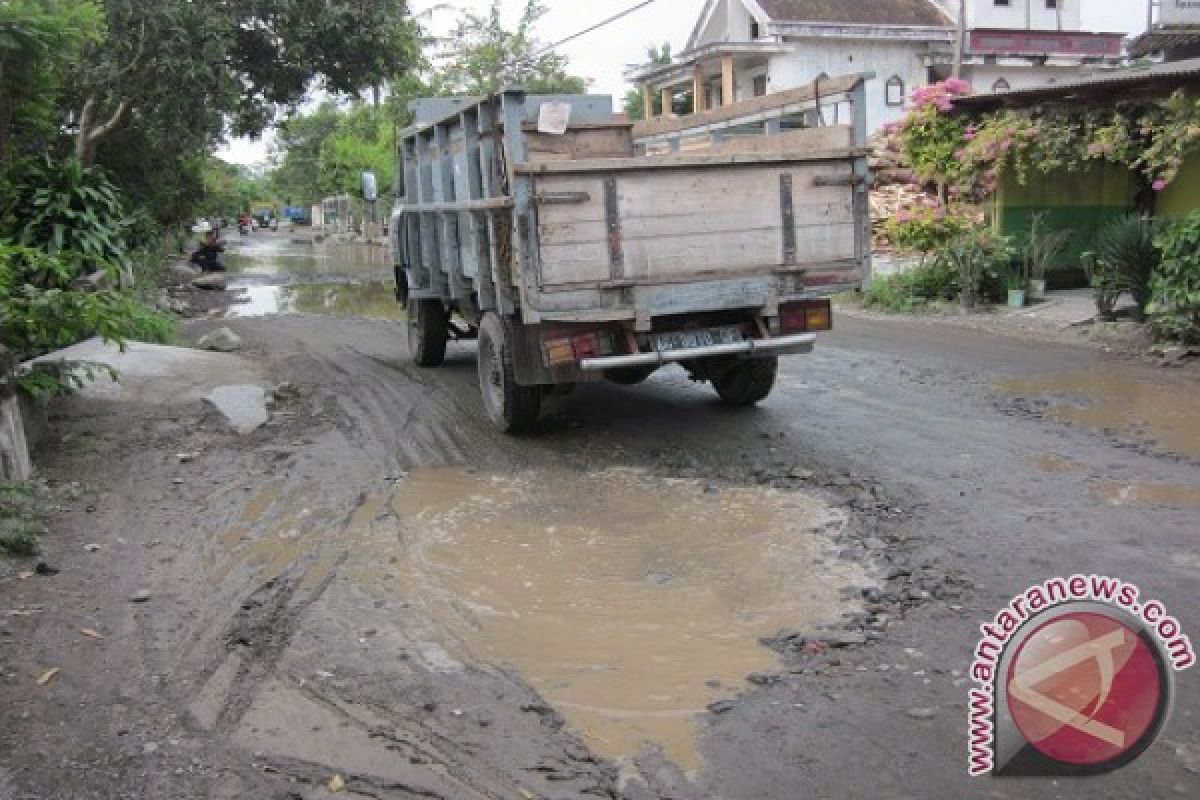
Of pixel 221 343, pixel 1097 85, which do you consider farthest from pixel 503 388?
pixel 1097 85

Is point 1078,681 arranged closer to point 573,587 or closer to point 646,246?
point 573,587

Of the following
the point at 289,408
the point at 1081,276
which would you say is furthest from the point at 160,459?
the point at 1081,276

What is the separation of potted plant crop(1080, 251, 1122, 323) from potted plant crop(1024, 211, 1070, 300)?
4.06 feet

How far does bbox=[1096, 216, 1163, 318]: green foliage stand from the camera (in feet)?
37.0

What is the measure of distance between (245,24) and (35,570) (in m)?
12.6

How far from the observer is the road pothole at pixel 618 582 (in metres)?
3.77

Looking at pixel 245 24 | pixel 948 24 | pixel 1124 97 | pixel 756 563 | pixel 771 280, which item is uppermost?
pixel 948 24

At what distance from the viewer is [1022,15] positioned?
114 ft

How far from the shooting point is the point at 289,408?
8703 millimetres

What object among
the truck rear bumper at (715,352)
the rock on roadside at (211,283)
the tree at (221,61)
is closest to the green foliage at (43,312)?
the truck rear bumper at (715,352)

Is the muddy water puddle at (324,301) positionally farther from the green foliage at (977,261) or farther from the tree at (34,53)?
the green foliage at (977,261)

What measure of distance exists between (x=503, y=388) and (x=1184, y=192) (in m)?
10.7

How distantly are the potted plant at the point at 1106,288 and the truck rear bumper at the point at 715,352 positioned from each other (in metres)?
6.33

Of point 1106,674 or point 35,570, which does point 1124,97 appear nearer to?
point 1106,674
